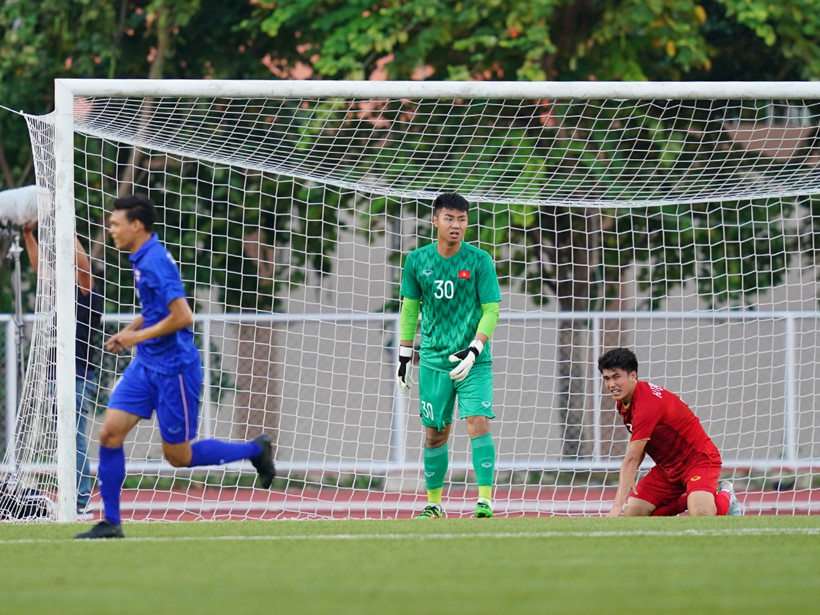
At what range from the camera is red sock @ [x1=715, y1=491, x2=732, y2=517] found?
308 inches

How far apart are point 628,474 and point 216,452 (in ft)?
8.22

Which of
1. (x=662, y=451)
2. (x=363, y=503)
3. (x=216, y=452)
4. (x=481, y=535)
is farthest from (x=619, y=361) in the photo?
(x=363, y=503)

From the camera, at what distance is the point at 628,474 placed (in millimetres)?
7297

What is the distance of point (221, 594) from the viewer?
13.3 feet

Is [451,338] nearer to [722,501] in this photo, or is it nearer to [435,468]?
[435,468]

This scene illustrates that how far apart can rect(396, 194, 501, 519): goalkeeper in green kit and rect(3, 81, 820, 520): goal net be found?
182cm

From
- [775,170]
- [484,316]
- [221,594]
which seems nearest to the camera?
[221,594]

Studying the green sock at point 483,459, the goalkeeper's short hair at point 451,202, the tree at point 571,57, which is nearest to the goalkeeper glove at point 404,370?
the green sock at point 483,459

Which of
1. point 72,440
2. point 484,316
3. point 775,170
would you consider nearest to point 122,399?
point 72,440

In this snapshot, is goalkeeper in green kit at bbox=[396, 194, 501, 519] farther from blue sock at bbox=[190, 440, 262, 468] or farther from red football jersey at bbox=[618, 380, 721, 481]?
blue sock at bbox=[190, 440, 262, 468]

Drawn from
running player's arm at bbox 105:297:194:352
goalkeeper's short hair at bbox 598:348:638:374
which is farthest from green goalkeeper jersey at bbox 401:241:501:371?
running player's arm at bbox 105:297:194:352

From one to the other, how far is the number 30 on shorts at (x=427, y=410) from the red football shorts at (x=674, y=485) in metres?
1.59

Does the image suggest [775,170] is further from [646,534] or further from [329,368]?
[646,534]

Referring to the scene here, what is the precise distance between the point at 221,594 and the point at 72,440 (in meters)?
3.60
